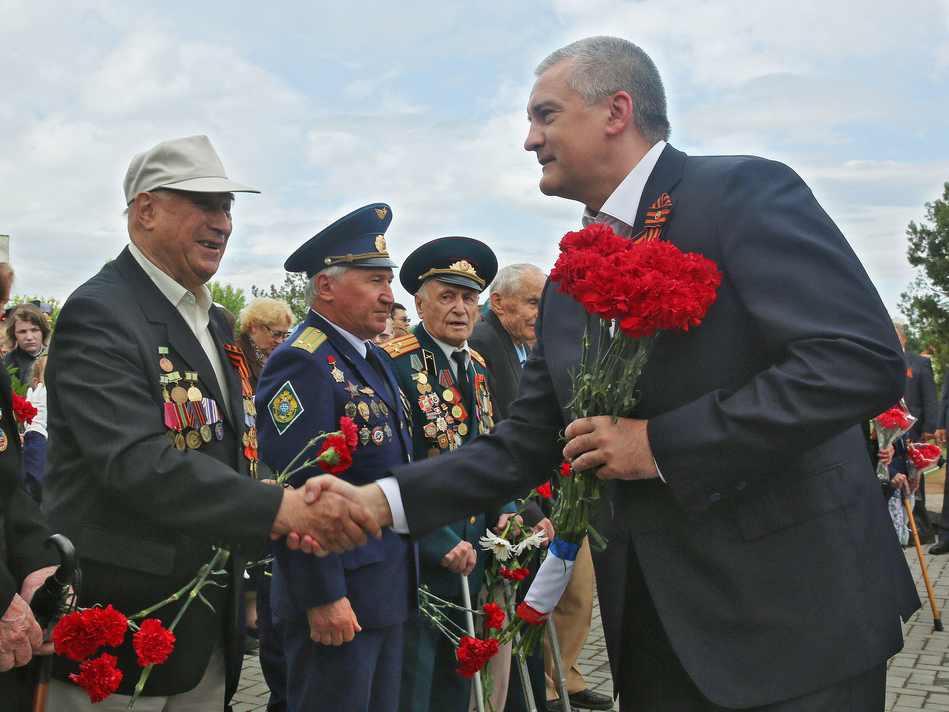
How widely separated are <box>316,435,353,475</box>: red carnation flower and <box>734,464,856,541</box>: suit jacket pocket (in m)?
1.30

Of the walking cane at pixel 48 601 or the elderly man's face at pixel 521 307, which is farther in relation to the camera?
the elderly man's face at pixel 521 307

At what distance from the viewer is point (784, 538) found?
2021mm

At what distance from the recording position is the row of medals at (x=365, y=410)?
3489 millimetres

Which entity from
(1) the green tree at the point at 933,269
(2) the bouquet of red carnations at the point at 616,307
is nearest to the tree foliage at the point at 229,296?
(1) the green tree at the point at 933,269

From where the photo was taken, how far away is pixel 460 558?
4031 mm

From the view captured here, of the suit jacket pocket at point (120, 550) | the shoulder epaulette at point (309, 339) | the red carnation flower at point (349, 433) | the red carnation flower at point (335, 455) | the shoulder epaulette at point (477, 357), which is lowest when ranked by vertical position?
the suit jacket pocket at point (120, 550)

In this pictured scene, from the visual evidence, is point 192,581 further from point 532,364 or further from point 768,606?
point 768,606

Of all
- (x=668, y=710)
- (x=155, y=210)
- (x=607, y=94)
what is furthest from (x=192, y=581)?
(x=607, y=94)

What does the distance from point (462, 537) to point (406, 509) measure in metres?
1.86

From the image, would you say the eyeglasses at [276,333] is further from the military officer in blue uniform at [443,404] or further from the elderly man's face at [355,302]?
the elderly man's face at [355,302]

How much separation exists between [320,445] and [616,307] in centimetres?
169

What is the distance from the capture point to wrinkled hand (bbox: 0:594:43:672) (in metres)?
2.51

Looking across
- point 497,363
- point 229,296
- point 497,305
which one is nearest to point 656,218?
point 497,363

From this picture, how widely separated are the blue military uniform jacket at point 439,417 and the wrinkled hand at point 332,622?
84 centimetres
